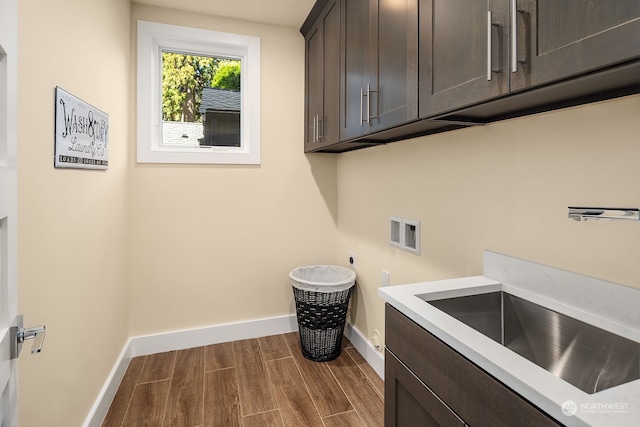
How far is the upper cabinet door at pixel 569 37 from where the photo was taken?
0.63 meters

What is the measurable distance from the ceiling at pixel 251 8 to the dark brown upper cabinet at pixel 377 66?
67 cm

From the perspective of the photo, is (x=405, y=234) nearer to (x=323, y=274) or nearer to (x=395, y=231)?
(x=395, y=231)

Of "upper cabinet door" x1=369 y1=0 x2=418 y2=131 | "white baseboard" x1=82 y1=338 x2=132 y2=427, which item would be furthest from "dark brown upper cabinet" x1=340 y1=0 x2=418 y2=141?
"white baseboard" x1=82 y1=338 x2=132 y2=427

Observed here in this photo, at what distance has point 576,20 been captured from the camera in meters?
0.71

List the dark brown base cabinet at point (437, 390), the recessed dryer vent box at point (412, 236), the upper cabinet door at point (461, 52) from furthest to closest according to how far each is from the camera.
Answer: the recessed dryer vent box at point (412, 236) → the upper cabinet door at point (461, 52) → the dark brown base cabinet at point (437, 390)

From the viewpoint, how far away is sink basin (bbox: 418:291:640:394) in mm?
895

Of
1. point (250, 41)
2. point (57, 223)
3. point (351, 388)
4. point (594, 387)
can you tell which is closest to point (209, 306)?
point (351, 388)

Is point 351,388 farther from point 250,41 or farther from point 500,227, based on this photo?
point 250,41

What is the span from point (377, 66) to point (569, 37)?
33.9 inches

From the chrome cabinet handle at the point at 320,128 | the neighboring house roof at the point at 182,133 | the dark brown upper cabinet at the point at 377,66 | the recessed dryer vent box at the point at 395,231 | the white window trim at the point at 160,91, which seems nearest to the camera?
the dark brown upper cabinet at the point at 377,66

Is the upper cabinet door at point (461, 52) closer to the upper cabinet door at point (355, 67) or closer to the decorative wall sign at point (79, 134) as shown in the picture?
the upper cabinet door at point (355, 67)

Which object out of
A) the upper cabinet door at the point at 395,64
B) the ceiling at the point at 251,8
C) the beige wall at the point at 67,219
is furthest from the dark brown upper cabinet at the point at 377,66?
the beige wall at the point at 67,219

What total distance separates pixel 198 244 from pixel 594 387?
2.37 m

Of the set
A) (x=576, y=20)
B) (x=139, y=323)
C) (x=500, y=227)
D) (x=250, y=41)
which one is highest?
(x=250, y=41)
